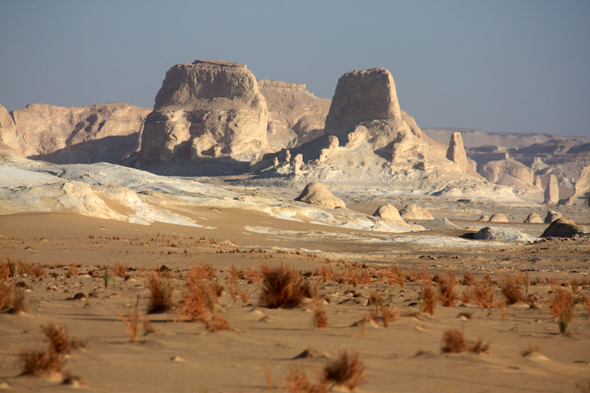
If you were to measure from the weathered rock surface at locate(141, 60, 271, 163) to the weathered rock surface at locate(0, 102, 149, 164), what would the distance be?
31.5m

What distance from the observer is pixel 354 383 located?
303 cm

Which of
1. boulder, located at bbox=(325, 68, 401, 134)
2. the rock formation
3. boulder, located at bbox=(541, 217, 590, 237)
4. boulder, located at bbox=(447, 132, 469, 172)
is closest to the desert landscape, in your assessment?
boulder, located at bbox=(541, 217, 590, 237)

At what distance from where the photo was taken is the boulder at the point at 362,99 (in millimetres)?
101000

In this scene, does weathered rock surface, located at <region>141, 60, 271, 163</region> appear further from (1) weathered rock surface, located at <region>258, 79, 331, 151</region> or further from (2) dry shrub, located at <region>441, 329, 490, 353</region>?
(2) dry shrub, located at <region>441, 329, 490, 353</region>

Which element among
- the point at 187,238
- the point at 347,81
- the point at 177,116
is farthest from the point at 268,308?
the point at 177,116

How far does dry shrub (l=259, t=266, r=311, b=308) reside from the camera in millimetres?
6008

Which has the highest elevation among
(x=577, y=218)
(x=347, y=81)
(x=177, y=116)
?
(x=347, y=81)

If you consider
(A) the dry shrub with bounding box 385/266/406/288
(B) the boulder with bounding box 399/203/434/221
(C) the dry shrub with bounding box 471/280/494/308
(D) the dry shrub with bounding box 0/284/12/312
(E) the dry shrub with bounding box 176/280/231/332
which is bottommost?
(B) the boulder with bounding box 399/203/434/221

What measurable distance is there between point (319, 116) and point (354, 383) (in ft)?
584

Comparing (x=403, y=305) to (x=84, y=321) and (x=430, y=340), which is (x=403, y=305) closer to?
(x=430, y=340)

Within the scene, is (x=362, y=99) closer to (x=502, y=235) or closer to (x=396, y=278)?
(x=502, y=235)

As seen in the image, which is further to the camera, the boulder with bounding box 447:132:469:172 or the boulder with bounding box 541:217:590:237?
the boulder with bounding box 447:132:469:172

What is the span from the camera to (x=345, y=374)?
121 inches

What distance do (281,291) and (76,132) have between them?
162m
